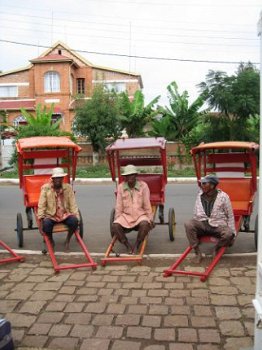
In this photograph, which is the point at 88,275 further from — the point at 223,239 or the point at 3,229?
the point at 3,229

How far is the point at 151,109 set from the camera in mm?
26125

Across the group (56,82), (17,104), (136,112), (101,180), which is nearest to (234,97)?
(101,180)

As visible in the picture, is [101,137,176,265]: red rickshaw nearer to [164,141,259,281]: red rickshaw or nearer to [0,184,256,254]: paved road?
[0,184,256,254]: paved road

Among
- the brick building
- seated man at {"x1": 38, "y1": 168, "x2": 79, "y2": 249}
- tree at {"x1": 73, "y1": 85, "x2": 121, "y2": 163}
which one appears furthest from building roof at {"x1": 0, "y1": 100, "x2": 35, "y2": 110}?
seated man at {"x1": 38, "y1": 168, "x2": 79, "y2": 249}

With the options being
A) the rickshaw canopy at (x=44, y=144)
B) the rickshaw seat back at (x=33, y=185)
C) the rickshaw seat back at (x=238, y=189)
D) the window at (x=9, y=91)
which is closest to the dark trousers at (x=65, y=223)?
the rickshaw seat back at (x=33, y=185)

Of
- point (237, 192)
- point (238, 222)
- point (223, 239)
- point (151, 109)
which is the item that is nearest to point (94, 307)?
point (223, 239)

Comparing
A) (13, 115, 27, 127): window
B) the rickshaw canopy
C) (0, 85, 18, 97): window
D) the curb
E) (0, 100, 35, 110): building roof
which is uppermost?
(0, 85, 18, 97): window

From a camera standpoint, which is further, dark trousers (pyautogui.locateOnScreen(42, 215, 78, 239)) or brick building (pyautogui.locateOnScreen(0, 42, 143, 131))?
brick building (pyautogui.locateOnScreen(0, 42, 143, 131))

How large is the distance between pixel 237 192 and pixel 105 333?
4.19 metres

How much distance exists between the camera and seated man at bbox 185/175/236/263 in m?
5.69

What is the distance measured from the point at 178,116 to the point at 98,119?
4.92m

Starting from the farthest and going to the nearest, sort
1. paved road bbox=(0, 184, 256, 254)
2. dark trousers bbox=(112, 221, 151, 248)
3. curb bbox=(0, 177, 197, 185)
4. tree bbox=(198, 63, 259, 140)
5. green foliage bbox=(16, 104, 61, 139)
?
green foliage bbox=(16, 104, 61, 139) → tree bbox=(198, 63, 259, 140) → curb bbox=(0, 177, 197, 185) → paved road bbox=(0, 184, 256, 254) → dark trousers bbox=(112, 221, 151, 248)

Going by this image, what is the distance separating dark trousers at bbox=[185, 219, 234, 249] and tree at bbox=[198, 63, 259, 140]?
556 inches

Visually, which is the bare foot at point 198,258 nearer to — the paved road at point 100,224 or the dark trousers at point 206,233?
the dark trousers at point 206,233
